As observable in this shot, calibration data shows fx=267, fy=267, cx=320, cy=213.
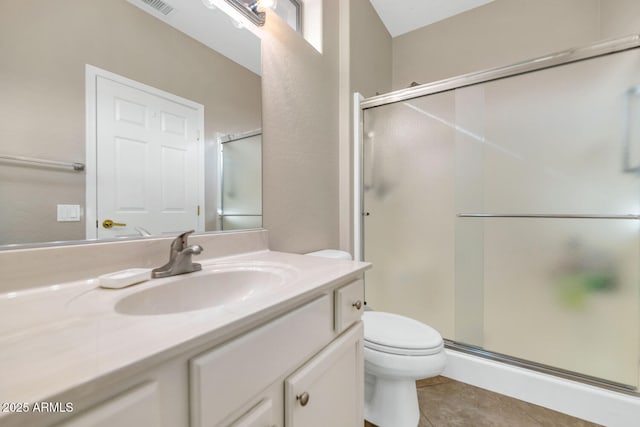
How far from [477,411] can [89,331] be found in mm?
1623

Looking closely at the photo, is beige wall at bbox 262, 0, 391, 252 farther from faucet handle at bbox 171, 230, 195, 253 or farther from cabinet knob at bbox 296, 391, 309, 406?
cabinet knob at bbox 296, 391, 309, 406

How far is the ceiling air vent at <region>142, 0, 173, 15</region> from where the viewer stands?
33.4 inches

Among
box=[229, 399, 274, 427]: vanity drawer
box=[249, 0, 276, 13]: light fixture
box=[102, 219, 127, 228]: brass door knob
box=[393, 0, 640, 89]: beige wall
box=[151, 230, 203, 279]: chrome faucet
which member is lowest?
box=[229, 399, 274, 427]: vanity drawer

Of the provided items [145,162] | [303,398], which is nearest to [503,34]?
[145,162]

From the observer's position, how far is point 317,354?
0.68 meters

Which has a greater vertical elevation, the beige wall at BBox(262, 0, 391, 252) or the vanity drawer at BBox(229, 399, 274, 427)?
the beige wall at BBox(262, 0, 391, 252)

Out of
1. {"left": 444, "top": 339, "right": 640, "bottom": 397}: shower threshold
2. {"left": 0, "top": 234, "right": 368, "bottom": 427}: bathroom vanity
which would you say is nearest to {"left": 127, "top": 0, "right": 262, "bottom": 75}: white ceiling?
{"left": 0, "top": 234, "right": 368, "bottom": 427}: bathroom vanity

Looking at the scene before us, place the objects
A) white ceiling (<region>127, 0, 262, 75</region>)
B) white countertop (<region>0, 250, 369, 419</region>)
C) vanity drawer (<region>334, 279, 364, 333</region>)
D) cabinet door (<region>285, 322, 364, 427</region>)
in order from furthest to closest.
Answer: white ceiling (<region>127, 0, 262, 75</region>)
vanity drawer (<region>334, 279, 364, 333</region>)
cabinet door (<region>285, 322, 364, 427</region>)
white countertop (<region>0, 250, 369, 419</region>)

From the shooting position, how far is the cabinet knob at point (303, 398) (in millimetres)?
596

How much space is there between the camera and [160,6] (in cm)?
87

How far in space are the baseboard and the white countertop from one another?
136cm

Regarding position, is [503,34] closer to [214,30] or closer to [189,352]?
[214,30]

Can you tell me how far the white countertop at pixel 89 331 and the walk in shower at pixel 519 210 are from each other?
1329mm

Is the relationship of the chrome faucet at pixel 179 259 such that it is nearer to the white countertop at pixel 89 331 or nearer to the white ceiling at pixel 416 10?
the white countertop at pixel 89 331
